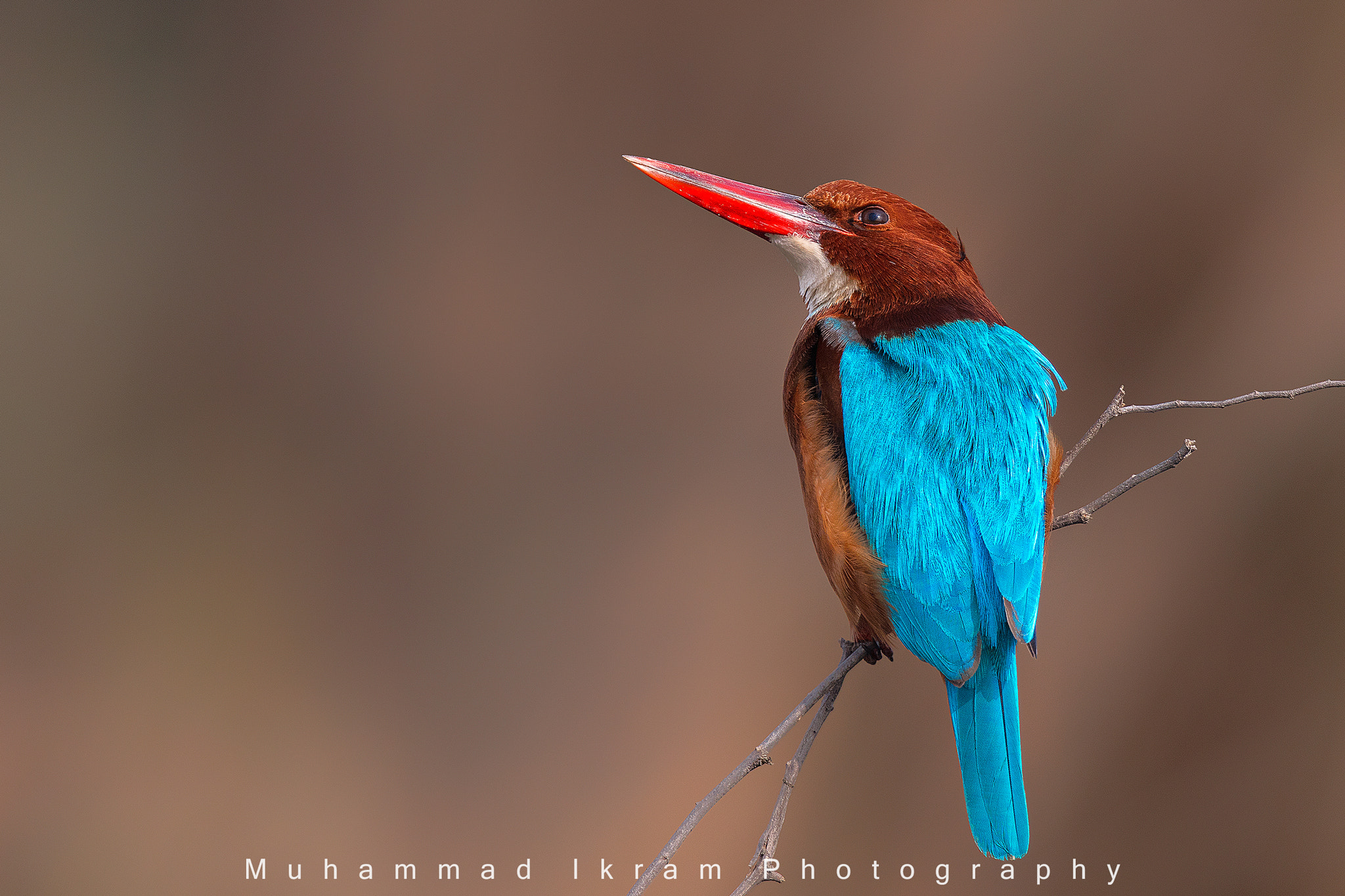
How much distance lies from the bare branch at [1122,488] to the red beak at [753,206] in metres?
0.50

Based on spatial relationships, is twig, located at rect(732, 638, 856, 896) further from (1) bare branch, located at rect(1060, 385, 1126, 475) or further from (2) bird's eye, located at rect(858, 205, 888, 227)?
(2) bird's eye, located at rect(858, 205, 888, 227)

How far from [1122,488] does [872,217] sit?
512mm

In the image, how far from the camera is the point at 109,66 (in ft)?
8.14

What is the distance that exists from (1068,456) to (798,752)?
525 millimetres

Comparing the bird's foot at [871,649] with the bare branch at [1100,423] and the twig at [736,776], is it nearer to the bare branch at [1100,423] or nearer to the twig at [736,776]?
the twig at [736,776]

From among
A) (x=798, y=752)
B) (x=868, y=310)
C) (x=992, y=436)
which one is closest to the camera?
(x=798, y=752)

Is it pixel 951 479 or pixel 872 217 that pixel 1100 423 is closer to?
pixel 951 479

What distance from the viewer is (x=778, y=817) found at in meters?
0.98

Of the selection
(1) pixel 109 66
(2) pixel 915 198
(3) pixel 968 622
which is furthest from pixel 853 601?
(1) pixel 109 66

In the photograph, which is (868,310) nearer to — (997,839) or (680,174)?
(680,174)

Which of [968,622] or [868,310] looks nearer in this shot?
[968,622]

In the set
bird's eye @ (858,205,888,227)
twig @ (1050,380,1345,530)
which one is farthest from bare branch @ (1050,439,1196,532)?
bird's eye @ (858,205,888,227)

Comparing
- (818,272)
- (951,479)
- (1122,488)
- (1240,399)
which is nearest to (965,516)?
(951,479)

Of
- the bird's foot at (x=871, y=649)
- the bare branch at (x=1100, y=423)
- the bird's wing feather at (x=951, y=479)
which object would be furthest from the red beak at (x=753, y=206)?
the bird's foot at (x=871, y=649)
